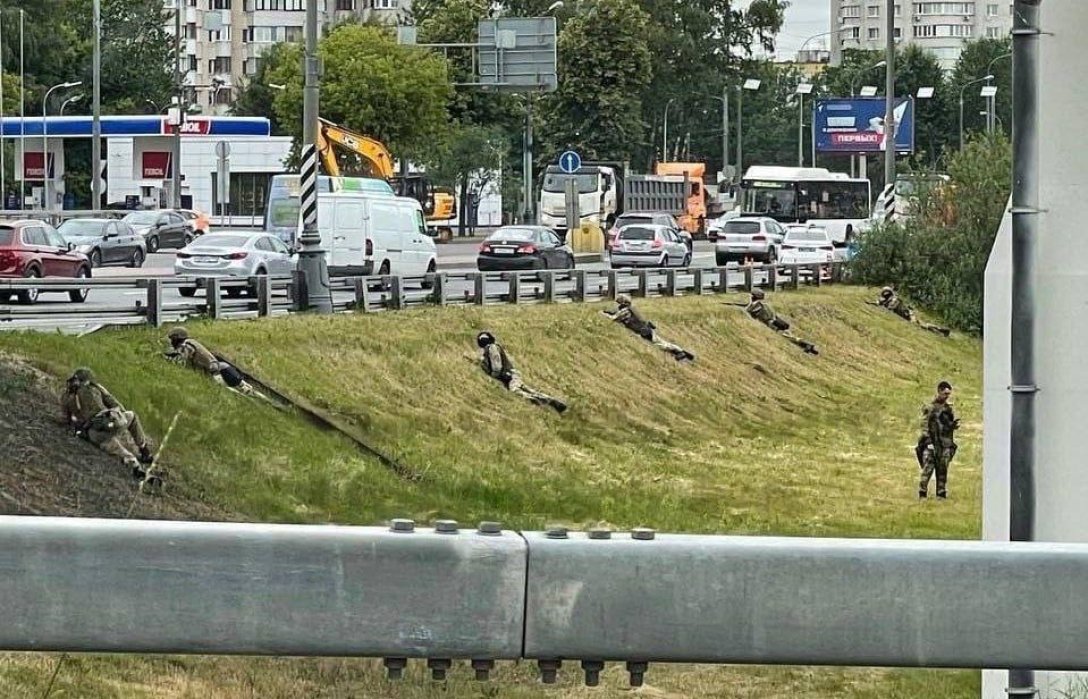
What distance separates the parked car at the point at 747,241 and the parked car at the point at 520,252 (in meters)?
9.90

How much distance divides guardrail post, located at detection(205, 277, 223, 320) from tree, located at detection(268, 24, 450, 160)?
138 ft

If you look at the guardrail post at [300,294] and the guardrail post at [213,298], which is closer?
the guardrail post at [213,298]

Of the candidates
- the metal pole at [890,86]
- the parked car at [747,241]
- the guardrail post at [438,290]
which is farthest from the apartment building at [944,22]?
the guardrail post at [438,290]

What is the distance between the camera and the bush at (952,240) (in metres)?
44.7

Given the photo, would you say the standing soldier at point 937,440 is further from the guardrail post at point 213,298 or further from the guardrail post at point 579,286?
the guardrail post at point 579,286

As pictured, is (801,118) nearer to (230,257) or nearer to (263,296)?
(230,257)

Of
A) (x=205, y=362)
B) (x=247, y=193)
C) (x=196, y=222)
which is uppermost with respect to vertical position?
(x=247, y=193)

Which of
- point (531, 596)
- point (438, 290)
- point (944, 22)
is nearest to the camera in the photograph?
point (531, 596)

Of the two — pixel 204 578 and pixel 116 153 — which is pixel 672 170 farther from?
pixel 204 578

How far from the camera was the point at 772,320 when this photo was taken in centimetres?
3922

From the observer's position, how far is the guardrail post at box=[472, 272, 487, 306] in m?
32.5

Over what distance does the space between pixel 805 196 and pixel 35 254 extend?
44.2 m

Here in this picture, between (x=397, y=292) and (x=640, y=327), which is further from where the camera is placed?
(x=640, y=327)

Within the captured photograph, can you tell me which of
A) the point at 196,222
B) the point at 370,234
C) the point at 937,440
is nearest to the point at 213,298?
the point at 937,440
